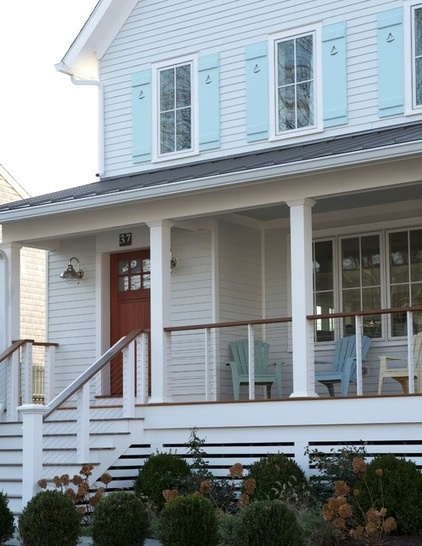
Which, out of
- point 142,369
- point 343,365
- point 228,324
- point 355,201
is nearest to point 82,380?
point 142,369

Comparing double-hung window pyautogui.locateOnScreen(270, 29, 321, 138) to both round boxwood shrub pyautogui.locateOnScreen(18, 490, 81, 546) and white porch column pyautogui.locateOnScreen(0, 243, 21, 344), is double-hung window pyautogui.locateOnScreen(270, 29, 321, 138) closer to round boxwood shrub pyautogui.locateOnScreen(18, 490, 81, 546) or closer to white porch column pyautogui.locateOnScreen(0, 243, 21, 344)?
white porch column pyautogui.locateOnScreen(0, 243, 21, 344)

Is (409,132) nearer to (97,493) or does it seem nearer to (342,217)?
(342,217)

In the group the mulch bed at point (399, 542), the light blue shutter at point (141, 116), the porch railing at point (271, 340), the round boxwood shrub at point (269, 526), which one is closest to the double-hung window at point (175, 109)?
the light blue shutter at point (141, 116)

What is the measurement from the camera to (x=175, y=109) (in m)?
17.5

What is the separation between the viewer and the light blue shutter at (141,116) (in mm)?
17688

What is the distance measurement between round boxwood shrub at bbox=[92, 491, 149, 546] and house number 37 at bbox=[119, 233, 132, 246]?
650 cm

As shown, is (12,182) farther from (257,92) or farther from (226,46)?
(257,92)

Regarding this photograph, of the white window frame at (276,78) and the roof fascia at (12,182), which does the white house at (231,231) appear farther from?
the roof fascia at (12,182)

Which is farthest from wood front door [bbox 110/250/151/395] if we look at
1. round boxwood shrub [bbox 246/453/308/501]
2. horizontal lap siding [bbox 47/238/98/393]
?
round boxwood shrub [bbox 246/453/308/501]

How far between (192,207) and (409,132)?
2994 mm

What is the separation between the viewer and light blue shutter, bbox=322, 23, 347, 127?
15.6 meters

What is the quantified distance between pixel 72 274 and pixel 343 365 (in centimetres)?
505

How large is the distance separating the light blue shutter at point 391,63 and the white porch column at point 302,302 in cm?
229

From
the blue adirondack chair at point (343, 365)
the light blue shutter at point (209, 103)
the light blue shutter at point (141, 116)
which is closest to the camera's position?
the blue adirondack chair at point (343, 365)
